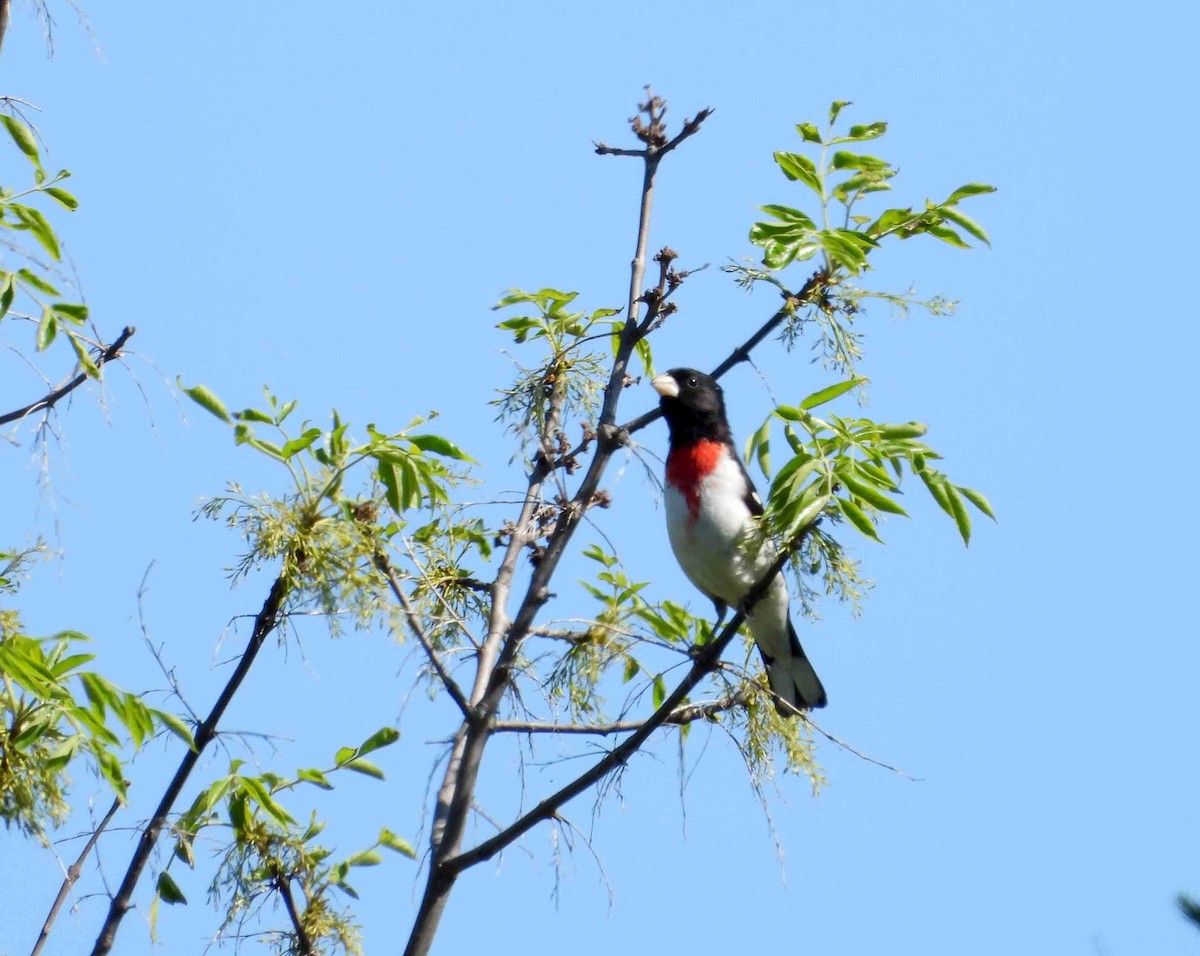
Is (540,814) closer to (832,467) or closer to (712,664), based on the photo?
(712,664)

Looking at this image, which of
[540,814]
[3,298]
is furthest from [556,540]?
[3,298]

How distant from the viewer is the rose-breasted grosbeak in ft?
19.6

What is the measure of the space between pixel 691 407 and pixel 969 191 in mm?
2224

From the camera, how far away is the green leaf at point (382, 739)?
13.6 feet

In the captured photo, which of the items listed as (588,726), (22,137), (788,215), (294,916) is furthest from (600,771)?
(22,137)

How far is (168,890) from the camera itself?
13.3 ft

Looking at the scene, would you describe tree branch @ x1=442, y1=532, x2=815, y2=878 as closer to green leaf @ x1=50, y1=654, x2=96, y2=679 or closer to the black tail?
green leaf @ x1=50, y1=654, x2=96, y2=679

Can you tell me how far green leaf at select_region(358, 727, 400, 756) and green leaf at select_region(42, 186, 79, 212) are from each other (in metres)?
1.55

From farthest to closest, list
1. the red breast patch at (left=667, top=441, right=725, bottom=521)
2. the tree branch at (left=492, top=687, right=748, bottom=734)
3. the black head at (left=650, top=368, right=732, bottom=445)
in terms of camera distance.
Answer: the black head at (left=650, top=368, right=732, bottom=445), the red breast patch at (left=667, top=441, right=725, bottom=521), the tree branch at (left=492, top=687, right=748, bottom=734)

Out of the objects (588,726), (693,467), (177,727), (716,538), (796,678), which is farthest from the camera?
(796,678)

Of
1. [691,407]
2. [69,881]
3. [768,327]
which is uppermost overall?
[691,407]

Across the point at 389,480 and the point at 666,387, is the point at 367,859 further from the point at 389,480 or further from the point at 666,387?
the point at 666,387

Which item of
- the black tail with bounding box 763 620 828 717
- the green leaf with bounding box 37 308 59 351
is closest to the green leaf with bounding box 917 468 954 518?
the green leaf with bounding box 37 308 59 351

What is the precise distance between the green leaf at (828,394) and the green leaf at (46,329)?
1808mm
